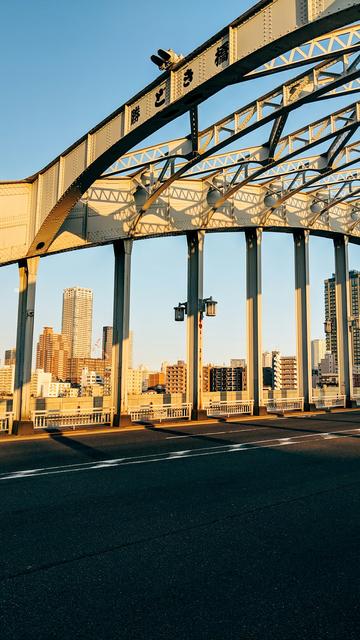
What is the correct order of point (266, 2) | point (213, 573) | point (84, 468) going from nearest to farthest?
point (213, 573)
point (84, 468)
point (266, 2)

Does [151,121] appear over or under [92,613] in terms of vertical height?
over

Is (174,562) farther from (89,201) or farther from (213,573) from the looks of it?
(89,201)

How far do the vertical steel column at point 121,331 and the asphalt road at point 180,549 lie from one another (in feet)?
28.3

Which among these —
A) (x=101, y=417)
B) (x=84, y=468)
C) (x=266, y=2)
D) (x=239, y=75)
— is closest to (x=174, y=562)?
(x=84, y=468)

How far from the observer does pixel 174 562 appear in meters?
4.80

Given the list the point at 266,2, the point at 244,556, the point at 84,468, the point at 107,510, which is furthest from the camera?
the point at 266,2

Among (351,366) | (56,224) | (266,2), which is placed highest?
(266,2)

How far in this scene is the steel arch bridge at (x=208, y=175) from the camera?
460 inches

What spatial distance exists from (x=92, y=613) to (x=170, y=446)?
31.7 ft

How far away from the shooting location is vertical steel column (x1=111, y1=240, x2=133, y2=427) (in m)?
19.5

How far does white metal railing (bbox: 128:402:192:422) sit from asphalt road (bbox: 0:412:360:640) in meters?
10.2

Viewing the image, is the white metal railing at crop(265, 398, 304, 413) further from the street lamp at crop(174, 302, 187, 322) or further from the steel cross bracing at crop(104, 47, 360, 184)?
the steel cross bracing at crop(104, 47, 360, 184)

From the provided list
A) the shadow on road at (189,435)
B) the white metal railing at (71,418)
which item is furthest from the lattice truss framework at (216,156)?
the shadow on road at (189,435)

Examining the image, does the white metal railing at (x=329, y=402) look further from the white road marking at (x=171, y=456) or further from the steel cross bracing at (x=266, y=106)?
the steel cross bracing at (x=266, y=106)
